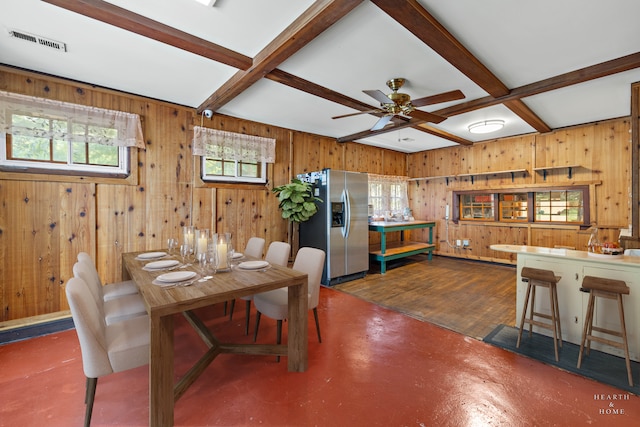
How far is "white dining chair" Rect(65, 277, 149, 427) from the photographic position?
1.38m

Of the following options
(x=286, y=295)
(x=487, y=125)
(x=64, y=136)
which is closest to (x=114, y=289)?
(x=286, y=295)

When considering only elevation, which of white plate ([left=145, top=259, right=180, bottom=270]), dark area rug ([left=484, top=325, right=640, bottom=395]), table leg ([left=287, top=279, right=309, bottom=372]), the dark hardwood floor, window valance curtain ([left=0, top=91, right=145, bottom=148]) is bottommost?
dark area rug ([left=484, top=325, right=640, bottom=395])

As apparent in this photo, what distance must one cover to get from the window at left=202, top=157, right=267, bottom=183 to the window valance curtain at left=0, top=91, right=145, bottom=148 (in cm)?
84

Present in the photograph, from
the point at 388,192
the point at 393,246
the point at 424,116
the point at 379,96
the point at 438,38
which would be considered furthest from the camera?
the point at 388,192

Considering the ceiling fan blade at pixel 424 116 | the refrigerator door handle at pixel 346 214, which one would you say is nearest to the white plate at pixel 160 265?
the refrigerator door handle at pixel 346 214

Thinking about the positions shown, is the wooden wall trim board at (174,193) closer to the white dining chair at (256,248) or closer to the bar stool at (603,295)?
the white dining chair at (256,248)

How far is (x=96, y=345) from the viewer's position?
145cm

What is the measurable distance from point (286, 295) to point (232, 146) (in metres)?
2.62

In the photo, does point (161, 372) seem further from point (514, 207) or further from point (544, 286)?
point (514, 207)

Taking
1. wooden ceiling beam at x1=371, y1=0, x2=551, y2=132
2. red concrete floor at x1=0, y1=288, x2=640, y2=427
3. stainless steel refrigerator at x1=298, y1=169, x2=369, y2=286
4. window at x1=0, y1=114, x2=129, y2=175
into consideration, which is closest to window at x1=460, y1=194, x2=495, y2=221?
stainless steel refrigerator at x1=298, y1=169, x2=369, y2=286

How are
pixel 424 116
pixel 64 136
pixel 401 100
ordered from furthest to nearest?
pixel 424 116 → pixel 401 100 → pixel 64 136

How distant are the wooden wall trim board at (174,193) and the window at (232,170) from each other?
13 centimetres

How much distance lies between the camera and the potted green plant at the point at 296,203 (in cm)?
418

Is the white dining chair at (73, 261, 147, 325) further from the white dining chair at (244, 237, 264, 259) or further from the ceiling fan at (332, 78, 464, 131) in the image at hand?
the ceiling fan at (332, 78, 464, 131)
